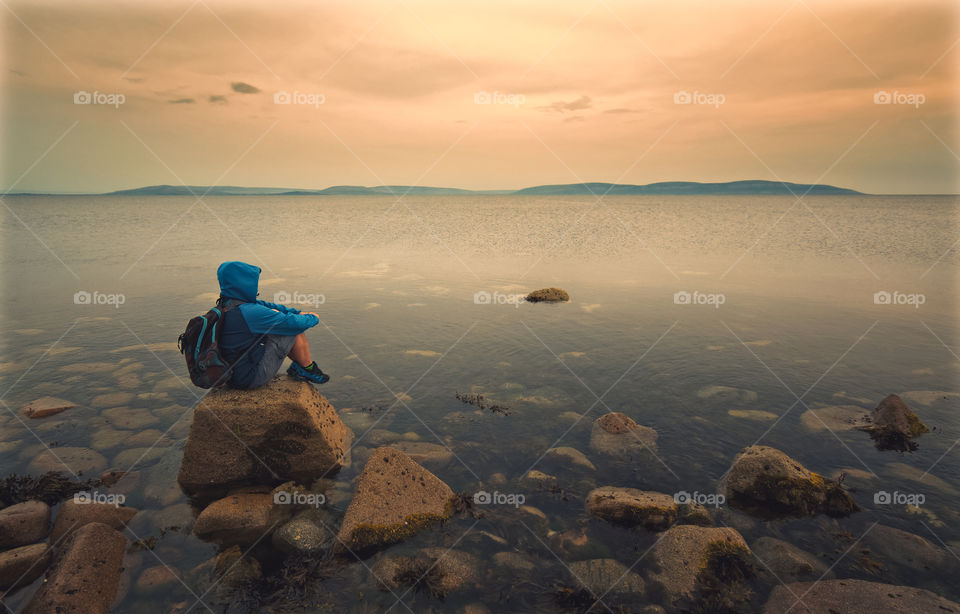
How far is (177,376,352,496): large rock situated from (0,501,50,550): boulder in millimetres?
1854

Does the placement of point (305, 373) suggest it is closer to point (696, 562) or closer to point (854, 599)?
point (696, 562)

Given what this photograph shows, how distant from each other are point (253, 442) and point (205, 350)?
1.84 meters

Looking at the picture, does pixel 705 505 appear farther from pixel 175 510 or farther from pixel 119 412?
pixel 119 412

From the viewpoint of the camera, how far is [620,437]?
1074 centimetres

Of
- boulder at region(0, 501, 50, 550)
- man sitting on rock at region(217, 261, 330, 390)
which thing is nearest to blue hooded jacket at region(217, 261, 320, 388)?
man sitting on rock at region(217, 261, 330, 390)

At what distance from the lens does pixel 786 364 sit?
15000 millimetres

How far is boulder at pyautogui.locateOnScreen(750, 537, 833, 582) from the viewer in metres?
6.93

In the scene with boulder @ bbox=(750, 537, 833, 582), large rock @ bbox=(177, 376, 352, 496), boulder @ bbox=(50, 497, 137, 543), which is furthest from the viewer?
large rock @ bbox=(177, 376, 352, 496)

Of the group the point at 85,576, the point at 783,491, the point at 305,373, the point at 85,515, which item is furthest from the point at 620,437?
the point at 85,515

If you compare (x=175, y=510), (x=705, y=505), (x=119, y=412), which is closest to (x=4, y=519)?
(x=175, y=510)

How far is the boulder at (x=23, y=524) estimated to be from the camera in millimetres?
7215

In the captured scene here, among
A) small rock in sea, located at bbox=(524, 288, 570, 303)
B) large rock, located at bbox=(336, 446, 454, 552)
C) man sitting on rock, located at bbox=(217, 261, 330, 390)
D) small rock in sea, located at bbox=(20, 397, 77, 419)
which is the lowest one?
large rock, located at bbox=(336, 446, 454, 552)

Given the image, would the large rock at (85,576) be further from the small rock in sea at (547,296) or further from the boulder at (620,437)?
the small rock in sea at (547,296)

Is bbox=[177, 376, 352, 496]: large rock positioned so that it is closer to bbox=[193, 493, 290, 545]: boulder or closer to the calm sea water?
the calm sea water
